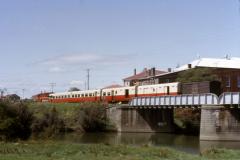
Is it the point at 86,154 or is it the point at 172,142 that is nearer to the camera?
the point at 86,154

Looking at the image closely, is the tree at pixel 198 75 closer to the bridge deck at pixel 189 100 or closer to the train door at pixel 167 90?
the train door at pixel 167 90

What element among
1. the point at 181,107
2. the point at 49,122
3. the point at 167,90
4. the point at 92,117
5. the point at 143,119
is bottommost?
the point at 49,122

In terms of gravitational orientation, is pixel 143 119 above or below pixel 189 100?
below

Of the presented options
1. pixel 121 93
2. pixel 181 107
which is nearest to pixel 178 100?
pixel 181 107

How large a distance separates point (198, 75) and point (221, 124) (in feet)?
124

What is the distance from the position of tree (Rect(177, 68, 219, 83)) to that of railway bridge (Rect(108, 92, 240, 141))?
1746 cm

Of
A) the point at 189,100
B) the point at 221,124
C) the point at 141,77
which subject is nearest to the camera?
the point at 221,124

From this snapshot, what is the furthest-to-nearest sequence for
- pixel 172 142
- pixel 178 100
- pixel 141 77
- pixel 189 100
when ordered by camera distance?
pixel 141 77 < pixel 178 100 < pixel 189 100 < pixel 172 142

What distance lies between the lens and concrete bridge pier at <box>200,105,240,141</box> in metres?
54.5

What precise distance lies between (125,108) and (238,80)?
2538cm

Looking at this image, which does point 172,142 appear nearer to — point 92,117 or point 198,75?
point 92,117

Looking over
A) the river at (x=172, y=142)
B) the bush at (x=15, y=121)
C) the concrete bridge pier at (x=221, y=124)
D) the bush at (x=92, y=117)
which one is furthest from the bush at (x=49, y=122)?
the concrete bridge pier at (x=221, y=124)

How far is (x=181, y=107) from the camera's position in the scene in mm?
63875

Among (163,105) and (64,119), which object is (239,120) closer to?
(163,105)
